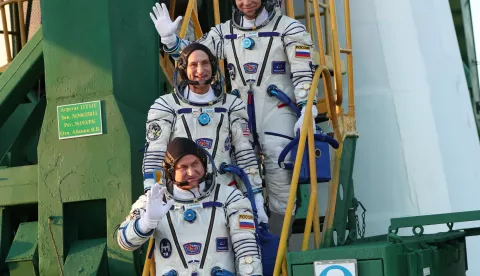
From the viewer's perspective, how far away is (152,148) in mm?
5707

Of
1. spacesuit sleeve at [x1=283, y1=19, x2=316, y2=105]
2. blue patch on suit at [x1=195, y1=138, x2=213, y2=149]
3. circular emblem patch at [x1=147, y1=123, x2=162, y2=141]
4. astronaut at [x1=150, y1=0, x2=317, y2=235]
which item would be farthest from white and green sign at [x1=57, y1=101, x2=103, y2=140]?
spacesuit sleeve at [x1=283, y1=19, x2=316, y2=105]

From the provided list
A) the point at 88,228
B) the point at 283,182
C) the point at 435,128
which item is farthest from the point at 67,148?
the point at 435,128

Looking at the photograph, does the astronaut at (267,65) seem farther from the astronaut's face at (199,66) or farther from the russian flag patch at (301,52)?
the astronaut's face at (199,66)

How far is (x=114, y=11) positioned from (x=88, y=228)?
1.55m

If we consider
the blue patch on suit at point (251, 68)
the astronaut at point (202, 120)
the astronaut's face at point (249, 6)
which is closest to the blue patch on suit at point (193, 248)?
the astronaut at point (202, 120)

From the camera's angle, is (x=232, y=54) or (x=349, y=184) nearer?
(x=232, y=54)

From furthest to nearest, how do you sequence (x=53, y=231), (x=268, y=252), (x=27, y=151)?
(x=27, y=151)
(x=53, y=231)
(x=268, y=252)

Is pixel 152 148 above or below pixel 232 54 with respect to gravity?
below

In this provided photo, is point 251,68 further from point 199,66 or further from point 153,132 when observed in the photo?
point 153,132

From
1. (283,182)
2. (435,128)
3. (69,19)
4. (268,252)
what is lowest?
(268,252)

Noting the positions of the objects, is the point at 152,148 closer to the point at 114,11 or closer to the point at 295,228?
the point at 114,11

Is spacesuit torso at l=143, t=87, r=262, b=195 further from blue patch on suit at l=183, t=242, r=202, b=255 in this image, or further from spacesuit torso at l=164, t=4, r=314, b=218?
blue patch on suit at l=183, t=242, r=202, b=255

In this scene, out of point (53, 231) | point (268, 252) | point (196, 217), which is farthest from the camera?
point (53, 231)

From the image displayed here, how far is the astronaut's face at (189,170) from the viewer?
502cm
